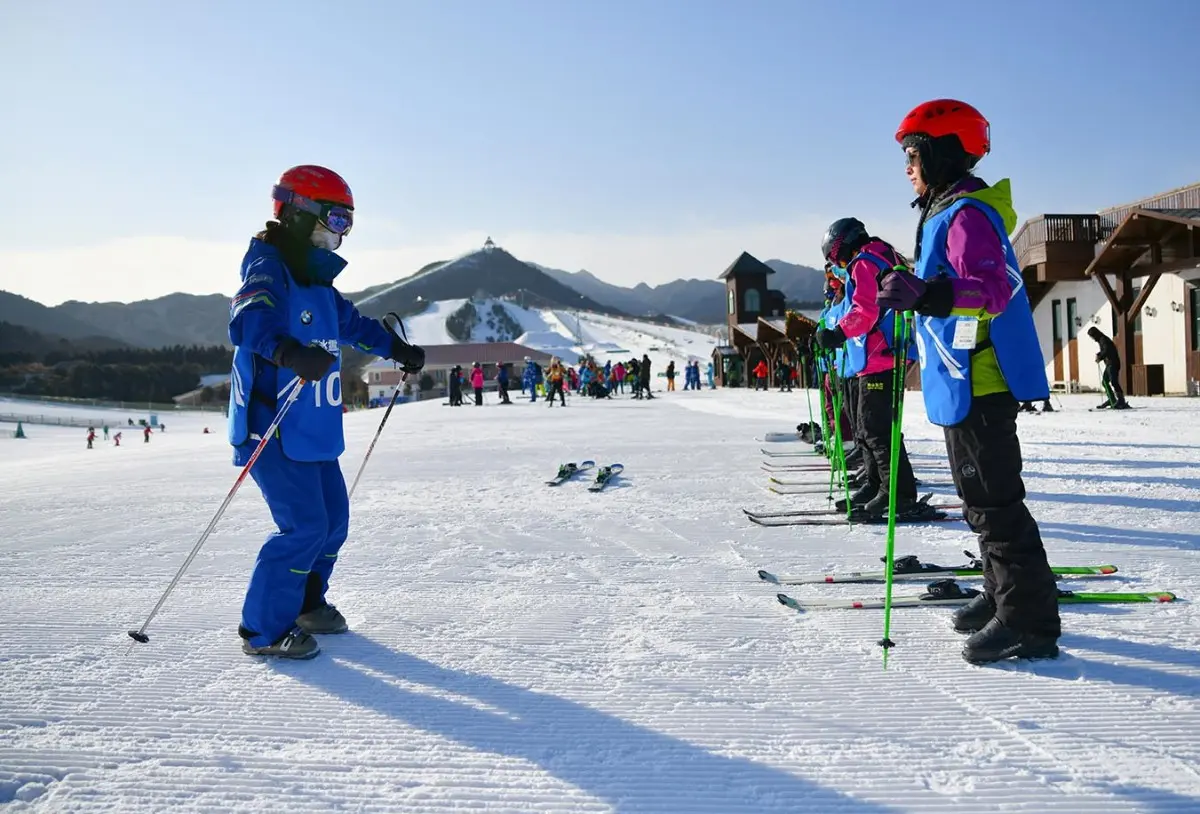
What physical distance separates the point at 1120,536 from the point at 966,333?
2.56 m

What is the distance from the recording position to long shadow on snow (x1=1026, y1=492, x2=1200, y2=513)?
506 centimetres

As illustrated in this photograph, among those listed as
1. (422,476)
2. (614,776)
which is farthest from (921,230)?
(422,476)

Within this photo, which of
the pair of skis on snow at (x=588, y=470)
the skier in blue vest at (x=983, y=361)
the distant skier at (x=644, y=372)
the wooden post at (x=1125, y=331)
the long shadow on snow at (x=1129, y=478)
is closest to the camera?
the skier in blue vest at (x=983, y=361)

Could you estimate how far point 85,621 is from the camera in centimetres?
329

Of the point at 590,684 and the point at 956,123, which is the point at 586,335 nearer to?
the point at 956,123

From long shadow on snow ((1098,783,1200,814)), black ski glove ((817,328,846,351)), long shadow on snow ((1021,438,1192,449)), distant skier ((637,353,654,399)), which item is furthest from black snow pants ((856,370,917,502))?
distant skier ((637,353,654,399))

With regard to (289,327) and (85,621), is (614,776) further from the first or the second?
(85,621)

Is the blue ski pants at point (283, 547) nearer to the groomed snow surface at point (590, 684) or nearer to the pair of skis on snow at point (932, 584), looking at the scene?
the groomed snow surface at point (590, 684)

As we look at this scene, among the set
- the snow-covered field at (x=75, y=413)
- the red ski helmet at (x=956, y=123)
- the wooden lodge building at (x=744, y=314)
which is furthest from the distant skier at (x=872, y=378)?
the snow-covered field at (x=75, y=413)

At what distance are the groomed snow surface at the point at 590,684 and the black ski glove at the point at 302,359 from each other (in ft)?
3.39

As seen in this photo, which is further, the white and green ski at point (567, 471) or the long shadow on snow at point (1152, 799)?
the white and green ski at point (567, 471)

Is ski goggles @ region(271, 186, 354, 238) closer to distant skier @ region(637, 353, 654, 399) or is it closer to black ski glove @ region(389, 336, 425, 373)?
black ski glove @ region(389, 336, 425, 373)

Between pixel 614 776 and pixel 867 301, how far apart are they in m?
3.43

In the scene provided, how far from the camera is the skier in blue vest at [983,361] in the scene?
2.49m
